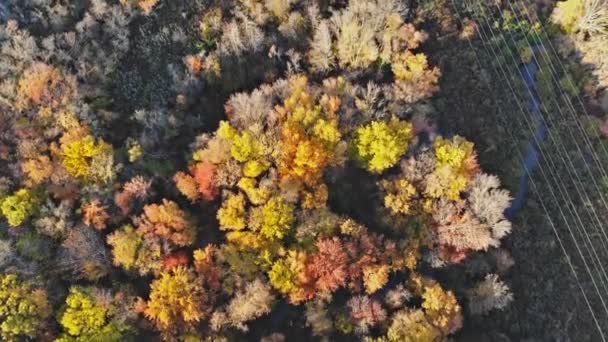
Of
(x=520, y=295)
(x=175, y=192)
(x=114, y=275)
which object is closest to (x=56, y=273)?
(x=114, y=275)

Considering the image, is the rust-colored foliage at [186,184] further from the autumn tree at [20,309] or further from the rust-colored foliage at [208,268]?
the autumn tree at [20,309]

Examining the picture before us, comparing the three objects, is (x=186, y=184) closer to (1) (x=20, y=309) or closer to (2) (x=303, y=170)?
(2) (x=303, y=170)

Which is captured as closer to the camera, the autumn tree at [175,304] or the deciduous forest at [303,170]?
the autumn tree at [175,304]

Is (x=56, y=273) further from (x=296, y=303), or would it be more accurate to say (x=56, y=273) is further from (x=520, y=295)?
(x=520, y=295)

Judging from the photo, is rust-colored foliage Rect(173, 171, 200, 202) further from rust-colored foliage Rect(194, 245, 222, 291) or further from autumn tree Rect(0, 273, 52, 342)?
autumn tree Rect(0, 273, 52, 342)

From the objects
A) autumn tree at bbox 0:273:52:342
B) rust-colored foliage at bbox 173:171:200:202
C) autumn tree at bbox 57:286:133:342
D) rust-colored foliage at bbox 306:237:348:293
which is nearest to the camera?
autumn tree at bbox 0:273:52:342

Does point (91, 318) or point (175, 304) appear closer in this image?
point (91, 318)

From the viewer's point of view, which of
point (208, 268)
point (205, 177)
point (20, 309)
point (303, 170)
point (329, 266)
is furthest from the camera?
point (303, 170)

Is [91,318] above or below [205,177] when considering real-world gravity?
below

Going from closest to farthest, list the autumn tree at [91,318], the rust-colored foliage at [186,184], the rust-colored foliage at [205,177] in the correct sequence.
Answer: the autumn tree at [91,318], the rust-colored foliage at [186,184], the rust-colored foliage at [205,177]

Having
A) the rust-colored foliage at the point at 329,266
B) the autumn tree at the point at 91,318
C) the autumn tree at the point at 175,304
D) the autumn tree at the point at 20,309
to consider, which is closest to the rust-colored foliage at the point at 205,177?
the autumn tree at the point at 175,304

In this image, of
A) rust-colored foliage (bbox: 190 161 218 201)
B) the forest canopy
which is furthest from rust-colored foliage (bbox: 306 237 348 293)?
rust-colored foliage (bbox: 190 161 218 201)

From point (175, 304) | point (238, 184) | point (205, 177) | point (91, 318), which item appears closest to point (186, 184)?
point (205, 177)
